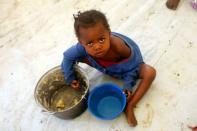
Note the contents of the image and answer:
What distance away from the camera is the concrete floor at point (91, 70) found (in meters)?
1.36

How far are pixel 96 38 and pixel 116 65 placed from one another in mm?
217

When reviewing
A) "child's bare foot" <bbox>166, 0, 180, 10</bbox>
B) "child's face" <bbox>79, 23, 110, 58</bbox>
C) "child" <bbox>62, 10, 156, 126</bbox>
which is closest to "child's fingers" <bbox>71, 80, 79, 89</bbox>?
"child" <bbox>62, 10, 156, 126</bbox>

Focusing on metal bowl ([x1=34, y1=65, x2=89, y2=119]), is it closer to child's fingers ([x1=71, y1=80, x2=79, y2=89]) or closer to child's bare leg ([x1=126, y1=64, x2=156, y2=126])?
child's fingers ([x1=71, y1=80, x2=79, y2=89])

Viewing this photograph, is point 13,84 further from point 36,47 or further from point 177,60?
point 177,60

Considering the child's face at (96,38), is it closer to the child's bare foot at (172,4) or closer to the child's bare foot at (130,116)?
the child's bare foot at (130,116)

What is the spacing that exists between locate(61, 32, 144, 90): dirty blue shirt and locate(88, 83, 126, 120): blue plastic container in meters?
0.06

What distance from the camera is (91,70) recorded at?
153 cm

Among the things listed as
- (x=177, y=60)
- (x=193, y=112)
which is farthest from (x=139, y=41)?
(x=193, y=112)

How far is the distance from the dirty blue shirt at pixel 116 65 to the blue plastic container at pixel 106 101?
0.06 metres

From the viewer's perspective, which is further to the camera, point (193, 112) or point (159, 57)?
point (159, 57)

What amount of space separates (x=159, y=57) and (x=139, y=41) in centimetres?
14

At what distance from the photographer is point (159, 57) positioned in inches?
59.8

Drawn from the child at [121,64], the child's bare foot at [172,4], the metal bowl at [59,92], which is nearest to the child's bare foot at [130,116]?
the child at [121,64]

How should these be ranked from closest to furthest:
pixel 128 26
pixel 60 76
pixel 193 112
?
pixel 193 112 → pixel 60 76 → pixel 128 26
